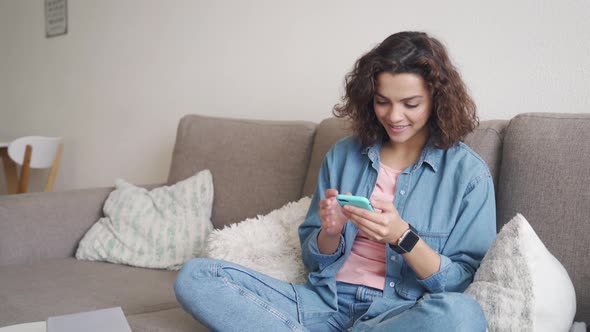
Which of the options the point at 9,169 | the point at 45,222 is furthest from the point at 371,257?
the point at 9,169

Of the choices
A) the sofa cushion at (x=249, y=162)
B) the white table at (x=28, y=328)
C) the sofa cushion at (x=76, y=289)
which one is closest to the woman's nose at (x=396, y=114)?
the sofa cushion at (x=249, y=162)

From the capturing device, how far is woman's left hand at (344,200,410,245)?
1146 mm

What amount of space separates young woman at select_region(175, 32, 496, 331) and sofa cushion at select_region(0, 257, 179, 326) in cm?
41

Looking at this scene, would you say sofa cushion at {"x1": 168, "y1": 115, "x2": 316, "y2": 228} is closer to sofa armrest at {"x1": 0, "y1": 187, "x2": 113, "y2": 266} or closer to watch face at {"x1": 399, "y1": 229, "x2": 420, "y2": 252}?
sofa armrest at {"x1": 0, "y1": 187, "x2": 113, "y2": 266}

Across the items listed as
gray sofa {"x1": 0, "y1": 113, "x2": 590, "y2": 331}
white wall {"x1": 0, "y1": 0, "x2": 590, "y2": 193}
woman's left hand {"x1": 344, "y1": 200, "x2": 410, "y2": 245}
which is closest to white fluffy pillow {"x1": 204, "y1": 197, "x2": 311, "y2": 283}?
gray sofa {"x1": 0, "y1": 113, "x2": 590, "y2": 331}

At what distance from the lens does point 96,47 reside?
329 centimetres

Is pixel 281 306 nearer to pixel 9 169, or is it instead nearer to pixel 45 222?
pixel 45 222

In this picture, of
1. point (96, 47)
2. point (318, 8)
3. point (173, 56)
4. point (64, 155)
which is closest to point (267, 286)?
point (318, 8)

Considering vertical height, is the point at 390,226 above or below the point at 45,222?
A: above

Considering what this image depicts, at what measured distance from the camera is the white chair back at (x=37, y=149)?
3225mm

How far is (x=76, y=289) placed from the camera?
5.50 ft

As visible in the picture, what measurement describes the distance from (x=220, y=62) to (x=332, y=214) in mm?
1430

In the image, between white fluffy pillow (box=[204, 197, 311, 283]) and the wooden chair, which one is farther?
the wooden chair

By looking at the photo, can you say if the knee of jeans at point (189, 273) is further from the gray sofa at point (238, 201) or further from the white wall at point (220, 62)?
the white wall at point (220, 62)
